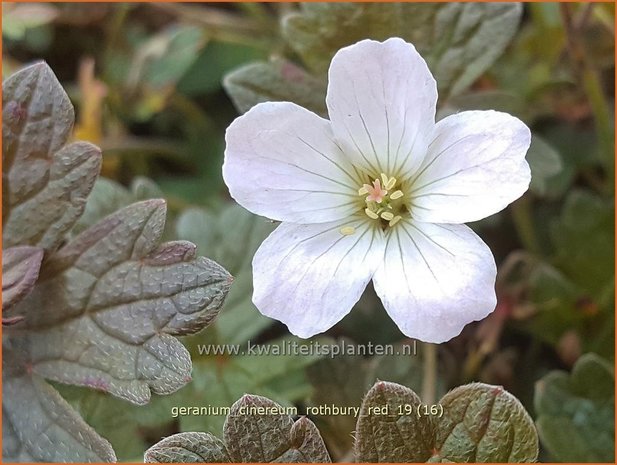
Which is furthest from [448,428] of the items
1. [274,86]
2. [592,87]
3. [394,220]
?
[592,87]

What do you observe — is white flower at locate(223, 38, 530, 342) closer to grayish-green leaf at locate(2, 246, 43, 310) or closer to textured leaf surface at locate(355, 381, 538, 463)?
textured leaf surface at locate(355, 381, 538, 463)

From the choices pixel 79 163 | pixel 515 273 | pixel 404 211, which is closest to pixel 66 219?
pixel 79 163

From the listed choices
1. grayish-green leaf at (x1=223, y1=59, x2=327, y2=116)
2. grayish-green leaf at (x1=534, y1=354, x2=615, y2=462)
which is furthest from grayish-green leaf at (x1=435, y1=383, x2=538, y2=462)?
grayish-green leaf at (x1=223, y1=59, x2=327, y2=116)

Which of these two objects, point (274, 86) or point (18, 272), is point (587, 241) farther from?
point (18, 272)

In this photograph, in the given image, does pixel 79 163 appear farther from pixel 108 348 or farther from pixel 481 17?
pixel 481 17

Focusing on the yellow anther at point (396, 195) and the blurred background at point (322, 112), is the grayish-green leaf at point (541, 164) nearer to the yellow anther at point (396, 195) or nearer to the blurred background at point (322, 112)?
the blurred background at point (322, 112)
